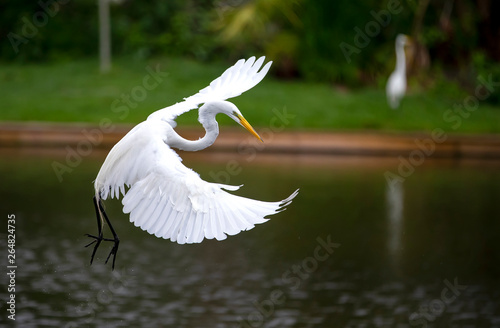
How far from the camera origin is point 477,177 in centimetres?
1309

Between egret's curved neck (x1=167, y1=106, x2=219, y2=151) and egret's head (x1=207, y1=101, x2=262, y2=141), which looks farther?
egret's curved neck (x1=167, y1=106, x2=219, y2=151)

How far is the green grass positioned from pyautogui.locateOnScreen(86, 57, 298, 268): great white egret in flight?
8.36 m

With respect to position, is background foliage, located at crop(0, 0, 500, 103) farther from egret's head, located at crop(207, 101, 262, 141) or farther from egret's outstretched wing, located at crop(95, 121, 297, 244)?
egret's outstretched wing, located at crop(95, 121, 297, 244)

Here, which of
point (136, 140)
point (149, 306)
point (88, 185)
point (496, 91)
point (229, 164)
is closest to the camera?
point (136, 140)

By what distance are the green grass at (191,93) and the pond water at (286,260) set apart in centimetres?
222

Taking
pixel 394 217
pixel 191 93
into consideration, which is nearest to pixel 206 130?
pixel 394 217

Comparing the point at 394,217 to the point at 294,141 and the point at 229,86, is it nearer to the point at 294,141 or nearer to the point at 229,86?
the point at 294,141

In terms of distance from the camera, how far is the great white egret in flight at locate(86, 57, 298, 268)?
5.51 metres

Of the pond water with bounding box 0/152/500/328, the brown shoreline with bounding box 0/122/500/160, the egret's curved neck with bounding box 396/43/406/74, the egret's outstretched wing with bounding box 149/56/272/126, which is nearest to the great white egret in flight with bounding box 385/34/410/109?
the egret's curved neck with bounding box 396/43/406/74

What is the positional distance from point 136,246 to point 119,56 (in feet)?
31.9

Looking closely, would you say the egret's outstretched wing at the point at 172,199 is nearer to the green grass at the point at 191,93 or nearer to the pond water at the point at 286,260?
the pond water at the point at 286,260

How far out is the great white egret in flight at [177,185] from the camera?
18.1ft

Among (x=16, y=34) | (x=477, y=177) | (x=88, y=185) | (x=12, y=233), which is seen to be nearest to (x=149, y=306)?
(x=12, y=233)

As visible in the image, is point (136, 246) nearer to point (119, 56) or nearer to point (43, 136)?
point (43, 136)
